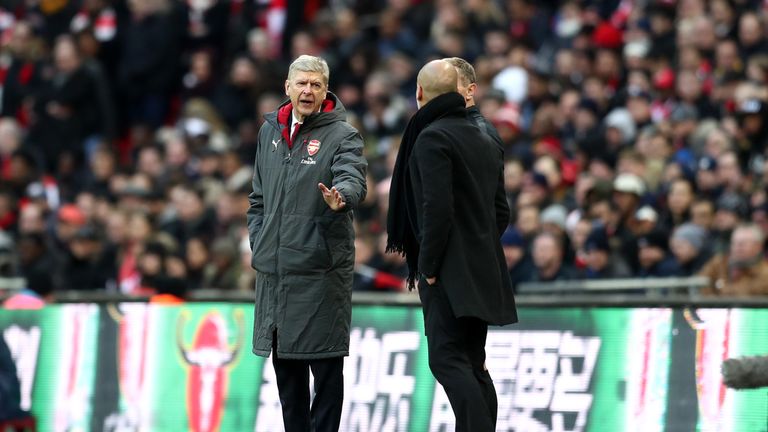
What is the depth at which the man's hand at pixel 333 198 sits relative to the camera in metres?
7.83

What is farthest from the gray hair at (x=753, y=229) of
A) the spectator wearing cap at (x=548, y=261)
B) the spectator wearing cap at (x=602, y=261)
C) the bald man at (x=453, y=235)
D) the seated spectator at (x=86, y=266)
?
the seated spectator at (x=86, y=266)

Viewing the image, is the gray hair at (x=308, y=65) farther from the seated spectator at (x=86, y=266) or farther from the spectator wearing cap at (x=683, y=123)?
the seated spectator at (x=86, y=266)

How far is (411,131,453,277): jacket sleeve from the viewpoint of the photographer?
785 centimetres

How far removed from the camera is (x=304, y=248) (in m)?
8.12

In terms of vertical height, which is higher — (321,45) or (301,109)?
(321,45)

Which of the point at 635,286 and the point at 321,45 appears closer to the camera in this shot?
the point at 635,286

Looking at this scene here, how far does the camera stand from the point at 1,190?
1750 cm

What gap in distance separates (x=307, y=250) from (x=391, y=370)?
7.86 feet

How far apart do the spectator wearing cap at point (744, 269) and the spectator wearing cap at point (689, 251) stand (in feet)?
1.44

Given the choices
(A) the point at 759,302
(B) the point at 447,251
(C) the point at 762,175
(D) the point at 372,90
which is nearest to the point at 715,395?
(A) the point at 759,302

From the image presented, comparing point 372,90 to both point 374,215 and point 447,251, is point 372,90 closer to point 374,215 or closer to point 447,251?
point 374,215

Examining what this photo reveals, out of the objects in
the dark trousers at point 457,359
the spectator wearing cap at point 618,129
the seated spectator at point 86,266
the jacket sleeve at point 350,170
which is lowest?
the dark trousers at point 457,359

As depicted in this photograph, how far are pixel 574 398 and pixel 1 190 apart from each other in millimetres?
9715

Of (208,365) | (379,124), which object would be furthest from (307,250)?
(379,124)
